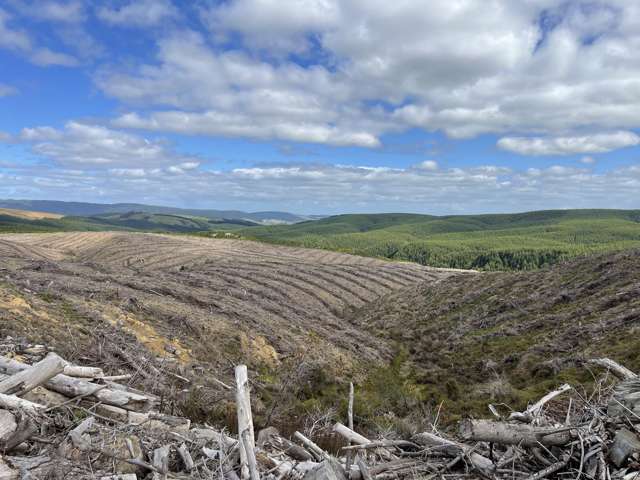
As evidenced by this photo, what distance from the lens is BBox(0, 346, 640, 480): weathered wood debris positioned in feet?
15.0

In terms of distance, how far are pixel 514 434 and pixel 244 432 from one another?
3.10 metres

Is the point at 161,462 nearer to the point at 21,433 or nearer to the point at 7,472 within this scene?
the point at 7,472

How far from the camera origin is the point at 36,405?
5.79 meters

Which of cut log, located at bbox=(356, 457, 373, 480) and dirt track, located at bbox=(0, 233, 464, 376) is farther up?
cut log, located at bbox=(356, 457, 373, 480)

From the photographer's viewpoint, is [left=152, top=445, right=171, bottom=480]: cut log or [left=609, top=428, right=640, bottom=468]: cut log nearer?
[left=609, top=428, right=640, bottom=468]: cut log

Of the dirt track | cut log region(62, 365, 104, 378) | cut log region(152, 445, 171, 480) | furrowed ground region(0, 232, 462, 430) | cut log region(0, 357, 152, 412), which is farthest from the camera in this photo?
the dirt track

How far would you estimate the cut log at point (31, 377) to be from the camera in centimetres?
594

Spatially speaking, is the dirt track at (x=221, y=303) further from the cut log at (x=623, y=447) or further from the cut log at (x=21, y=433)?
the cut log at (x=623, y=447)

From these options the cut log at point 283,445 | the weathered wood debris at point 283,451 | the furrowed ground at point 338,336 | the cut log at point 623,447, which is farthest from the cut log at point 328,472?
the cut log at point 623,447

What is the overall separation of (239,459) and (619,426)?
4.37 meters

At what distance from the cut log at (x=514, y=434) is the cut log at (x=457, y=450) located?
163 millimetres

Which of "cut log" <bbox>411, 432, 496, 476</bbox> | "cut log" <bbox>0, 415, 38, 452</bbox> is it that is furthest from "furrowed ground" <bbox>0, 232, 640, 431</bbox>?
"cut log" <bbox>0, 415, 38, 452</bbox>

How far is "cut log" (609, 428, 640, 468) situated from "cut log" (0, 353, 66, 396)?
6.97 metres

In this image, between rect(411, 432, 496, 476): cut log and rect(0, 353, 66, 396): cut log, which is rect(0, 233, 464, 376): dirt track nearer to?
rect(0, 353, 66, 396): cut log
